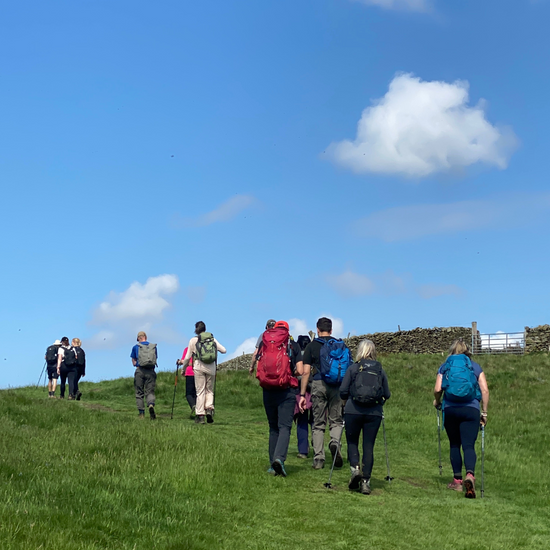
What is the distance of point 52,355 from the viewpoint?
2227 cm

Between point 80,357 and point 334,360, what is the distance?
12688 mm

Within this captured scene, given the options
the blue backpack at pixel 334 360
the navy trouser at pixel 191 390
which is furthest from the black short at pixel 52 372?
the blue backpack at pixel 334 360

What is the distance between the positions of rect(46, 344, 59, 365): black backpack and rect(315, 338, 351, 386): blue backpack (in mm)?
14924

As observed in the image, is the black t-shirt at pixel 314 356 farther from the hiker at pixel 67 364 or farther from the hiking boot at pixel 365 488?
the hiker at pixel 67 364

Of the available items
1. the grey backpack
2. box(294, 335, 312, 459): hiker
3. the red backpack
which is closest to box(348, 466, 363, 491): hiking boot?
the red backpack

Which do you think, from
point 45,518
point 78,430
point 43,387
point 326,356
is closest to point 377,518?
point 326,356

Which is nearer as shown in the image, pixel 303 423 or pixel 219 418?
pixel 303 423

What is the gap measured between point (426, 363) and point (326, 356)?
21078 millimetres

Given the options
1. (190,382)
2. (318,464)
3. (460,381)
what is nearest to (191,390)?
(190,382)

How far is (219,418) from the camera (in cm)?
1767

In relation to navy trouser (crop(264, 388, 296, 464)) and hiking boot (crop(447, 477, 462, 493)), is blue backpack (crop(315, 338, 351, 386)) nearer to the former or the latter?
navy trouser (crop(264, 388, 296, 464))

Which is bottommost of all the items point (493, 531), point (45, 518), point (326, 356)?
point (493, 531)

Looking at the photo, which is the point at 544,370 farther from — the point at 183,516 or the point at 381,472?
the point at 183,516

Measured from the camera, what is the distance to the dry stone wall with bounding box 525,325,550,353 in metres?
38.4
